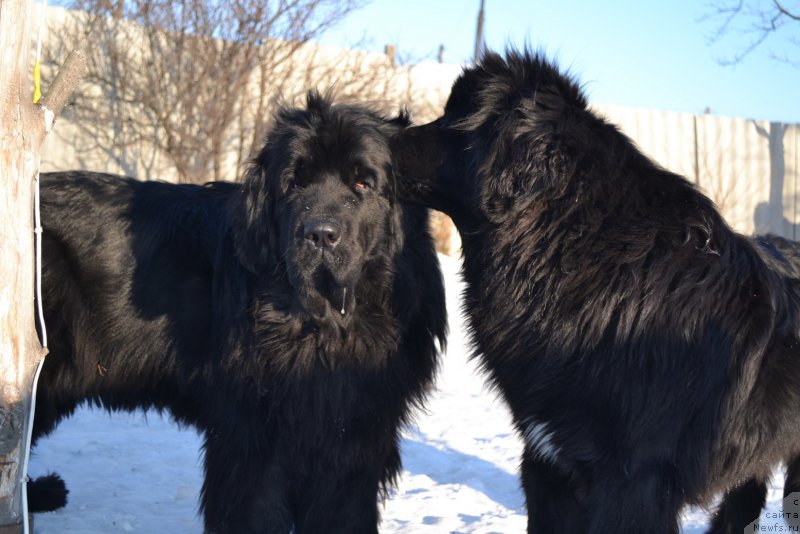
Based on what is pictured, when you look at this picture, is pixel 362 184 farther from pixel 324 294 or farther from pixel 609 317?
pixel 609 317

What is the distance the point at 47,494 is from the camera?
4.03 metres

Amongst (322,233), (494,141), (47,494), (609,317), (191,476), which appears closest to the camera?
(609,317)

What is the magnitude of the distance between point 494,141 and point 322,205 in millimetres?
708

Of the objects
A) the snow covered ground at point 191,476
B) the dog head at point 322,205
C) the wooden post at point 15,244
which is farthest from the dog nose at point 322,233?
the wooden post at point 15,244

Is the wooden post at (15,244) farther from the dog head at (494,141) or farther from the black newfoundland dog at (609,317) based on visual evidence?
the black newfoundland dog at (609,317)

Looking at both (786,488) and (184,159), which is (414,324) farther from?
(184,159)

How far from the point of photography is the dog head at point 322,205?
3098mm

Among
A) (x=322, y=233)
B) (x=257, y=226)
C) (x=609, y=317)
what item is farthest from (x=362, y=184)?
(x=609, y=317)

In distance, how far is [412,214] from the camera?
344 centimetres

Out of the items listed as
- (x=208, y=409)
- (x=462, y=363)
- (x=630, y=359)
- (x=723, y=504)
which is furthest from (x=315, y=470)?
(x=462, y=363)

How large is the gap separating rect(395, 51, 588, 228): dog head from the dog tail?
2.43 m

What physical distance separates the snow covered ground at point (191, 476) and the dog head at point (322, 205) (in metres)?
0.64

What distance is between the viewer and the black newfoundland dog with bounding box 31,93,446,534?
3.22m

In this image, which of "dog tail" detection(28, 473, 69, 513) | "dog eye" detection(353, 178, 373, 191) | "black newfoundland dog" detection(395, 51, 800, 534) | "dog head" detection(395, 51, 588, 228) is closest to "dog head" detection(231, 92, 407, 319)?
"dog eye" detection(353, 178, 373, 191)
